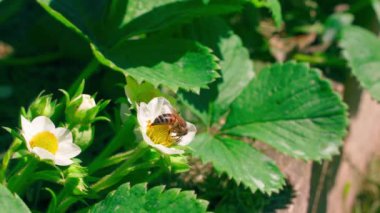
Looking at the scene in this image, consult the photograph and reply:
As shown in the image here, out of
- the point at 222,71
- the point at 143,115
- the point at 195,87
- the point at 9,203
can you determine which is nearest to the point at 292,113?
the point at 222,71

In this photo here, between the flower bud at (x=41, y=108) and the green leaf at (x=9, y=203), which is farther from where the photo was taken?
the flower bud at (x=41, y=108)

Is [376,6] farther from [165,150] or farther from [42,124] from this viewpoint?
[42,124]

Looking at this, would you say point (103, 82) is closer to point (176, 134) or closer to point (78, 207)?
point (78, 207)

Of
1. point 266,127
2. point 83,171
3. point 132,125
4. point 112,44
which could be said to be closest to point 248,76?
point 266,127

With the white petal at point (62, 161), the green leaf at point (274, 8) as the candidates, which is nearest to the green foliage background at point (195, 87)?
the green leaf at point (274, 8)

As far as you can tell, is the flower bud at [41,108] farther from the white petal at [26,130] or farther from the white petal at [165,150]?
the white petal at [165,150]
